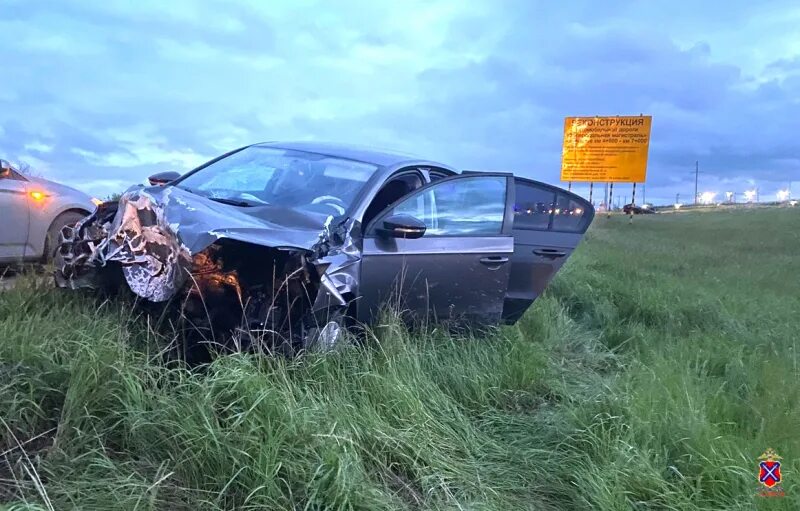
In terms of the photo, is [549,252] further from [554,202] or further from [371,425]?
[371,425]

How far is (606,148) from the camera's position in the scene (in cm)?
3372

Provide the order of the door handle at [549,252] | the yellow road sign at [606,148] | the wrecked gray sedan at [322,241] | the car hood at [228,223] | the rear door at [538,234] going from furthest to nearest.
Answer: the yellow road sign at [606,148], the door handle at [549,252], the rear door at [538,234], the wrecked gray sedan at [322,241], the car hood at [228,223]

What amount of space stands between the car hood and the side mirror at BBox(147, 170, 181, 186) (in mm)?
1162

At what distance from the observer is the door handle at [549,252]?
5781mm

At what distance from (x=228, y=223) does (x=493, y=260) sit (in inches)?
89.8

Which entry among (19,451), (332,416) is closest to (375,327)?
(332,416)

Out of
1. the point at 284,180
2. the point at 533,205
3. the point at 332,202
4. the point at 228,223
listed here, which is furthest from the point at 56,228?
the point at 533,205

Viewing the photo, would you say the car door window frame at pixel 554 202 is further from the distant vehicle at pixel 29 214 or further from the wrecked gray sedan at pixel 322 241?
the distant vehicle at pixel 29 214


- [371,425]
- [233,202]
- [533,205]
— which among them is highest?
[533,205]

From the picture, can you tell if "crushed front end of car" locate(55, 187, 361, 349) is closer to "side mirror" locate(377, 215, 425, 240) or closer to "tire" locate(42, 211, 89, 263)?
"side mirror" locate(377, 215, 425, 240)

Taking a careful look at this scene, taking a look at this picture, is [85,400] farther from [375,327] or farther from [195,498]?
[375,327]

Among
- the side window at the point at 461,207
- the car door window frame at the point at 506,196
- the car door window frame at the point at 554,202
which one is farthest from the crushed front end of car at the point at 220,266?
the car door window frame at the point at 554,202

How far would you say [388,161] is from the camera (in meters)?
5.29

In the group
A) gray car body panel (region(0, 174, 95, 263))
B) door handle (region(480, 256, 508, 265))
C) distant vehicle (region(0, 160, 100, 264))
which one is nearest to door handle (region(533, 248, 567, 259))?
door handle (region(480, 256, 508, 265))
